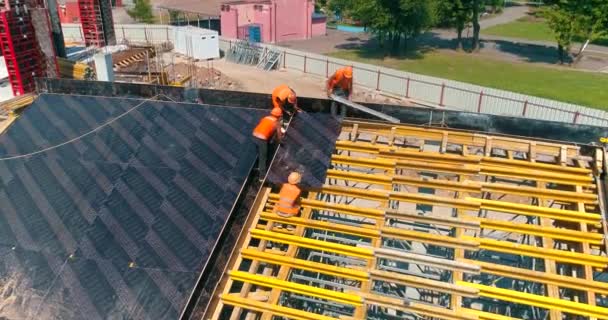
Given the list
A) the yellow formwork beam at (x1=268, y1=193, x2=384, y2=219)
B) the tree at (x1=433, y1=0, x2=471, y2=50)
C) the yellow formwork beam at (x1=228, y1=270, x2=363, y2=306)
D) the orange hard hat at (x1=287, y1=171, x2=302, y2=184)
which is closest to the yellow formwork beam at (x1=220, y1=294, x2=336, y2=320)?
the yellow formwork beam at (x1=228, y1=270, x2=363, y2=306)

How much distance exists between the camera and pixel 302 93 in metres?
40.5

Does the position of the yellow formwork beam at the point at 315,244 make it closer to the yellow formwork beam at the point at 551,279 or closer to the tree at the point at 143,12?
the yellow formwork beam at the point at 551,279

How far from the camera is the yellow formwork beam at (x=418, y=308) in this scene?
7.92 metres

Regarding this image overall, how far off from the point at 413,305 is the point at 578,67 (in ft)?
178

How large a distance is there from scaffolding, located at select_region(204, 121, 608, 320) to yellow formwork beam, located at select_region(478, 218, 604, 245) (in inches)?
0.8

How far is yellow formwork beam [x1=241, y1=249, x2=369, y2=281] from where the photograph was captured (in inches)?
344

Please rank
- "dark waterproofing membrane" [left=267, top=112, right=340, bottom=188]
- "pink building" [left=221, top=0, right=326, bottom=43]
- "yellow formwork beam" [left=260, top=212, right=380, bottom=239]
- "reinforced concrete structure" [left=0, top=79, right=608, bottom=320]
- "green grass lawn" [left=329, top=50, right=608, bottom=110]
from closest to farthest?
"reinforced concrete structure" [left=0, top=79, right=608, bottom=320] < "yellow formwork beam" [left=260, top=212, right=380, bottom=239] < "dark waterproofing membrane" [left=267, top=112, right=340, bottom=188] < "green grass lawn" [left=329, top=50, right=608, bottom=110] < "pink building" [left=221, top=0, right=326, bottom=43]

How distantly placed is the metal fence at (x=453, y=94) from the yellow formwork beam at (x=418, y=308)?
1847 centimetres

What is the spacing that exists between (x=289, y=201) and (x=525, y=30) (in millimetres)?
78457

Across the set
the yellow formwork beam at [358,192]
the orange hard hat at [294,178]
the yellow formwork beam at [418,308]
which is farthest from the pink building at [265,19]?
the yellow formwork beam at [418,308]

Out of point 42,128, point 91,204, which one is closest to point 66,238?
point 91,204

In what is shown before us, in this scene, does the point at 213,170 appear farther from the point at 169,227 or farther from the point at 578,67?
the point at 578,67

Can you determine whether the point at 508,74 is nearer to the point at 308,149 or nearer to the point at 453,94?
the point at 453,94

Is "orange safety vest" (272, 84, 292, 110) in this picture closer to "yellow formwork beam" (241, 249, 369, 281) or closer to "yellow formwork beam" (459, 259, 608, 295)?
"yellow formwork beam" (241, 249, 369, 281)
